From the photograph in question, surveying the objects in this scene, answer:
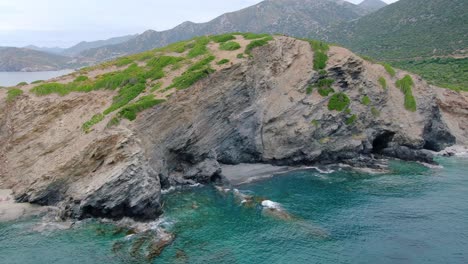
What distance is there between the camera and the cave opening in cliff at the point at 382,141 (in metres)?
62.4

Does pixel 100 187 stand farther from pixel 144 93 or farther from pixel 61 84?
pixel 61 84

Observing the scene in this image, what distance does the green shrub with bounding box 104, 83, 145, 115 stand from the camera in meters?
51.8

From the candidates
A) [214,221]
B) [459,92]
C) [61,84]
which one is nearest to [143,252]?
[214,221]

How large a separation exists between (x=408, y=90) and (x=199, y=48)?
34356 millimetres

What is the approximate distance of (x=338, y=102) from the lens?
6072cm

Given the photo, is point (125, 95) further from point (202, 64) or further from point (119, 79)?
point (202, 64)

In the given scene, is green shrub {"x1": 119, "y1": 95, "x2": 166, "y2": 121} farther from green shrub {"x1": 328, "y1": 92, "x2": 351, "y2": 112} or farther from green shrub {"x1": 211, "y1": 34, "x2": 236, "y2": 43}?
green shrub {"x1": 328, "y1": 92, "x2": 351, "y2": 112}

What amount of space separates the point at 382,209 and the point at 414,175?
13.6 meters

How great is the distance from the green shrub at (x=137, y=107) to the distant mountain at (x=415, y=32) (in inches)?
4556

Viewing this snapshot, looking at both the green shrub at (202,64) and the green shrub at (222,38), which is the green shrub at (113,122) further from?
the green shrub at (222,38)

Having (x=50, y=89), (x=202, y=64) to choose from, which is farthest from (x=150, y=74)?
(x=50, y=89)

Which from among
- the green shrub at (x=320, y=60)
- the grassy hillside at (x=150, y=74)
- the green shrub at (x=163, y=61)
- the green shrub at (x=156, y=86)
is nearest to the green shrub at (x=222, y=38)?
the grassy hillside at (x=150, y=74)

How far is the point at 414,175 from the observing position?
5350cm

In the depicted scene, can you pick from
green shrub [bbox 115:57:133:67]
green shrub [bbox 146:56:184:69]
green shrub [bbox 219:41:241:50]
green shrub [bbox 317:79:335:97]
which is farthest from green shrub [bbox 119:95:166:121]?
green shrub [bbox 317:79:335:97]
